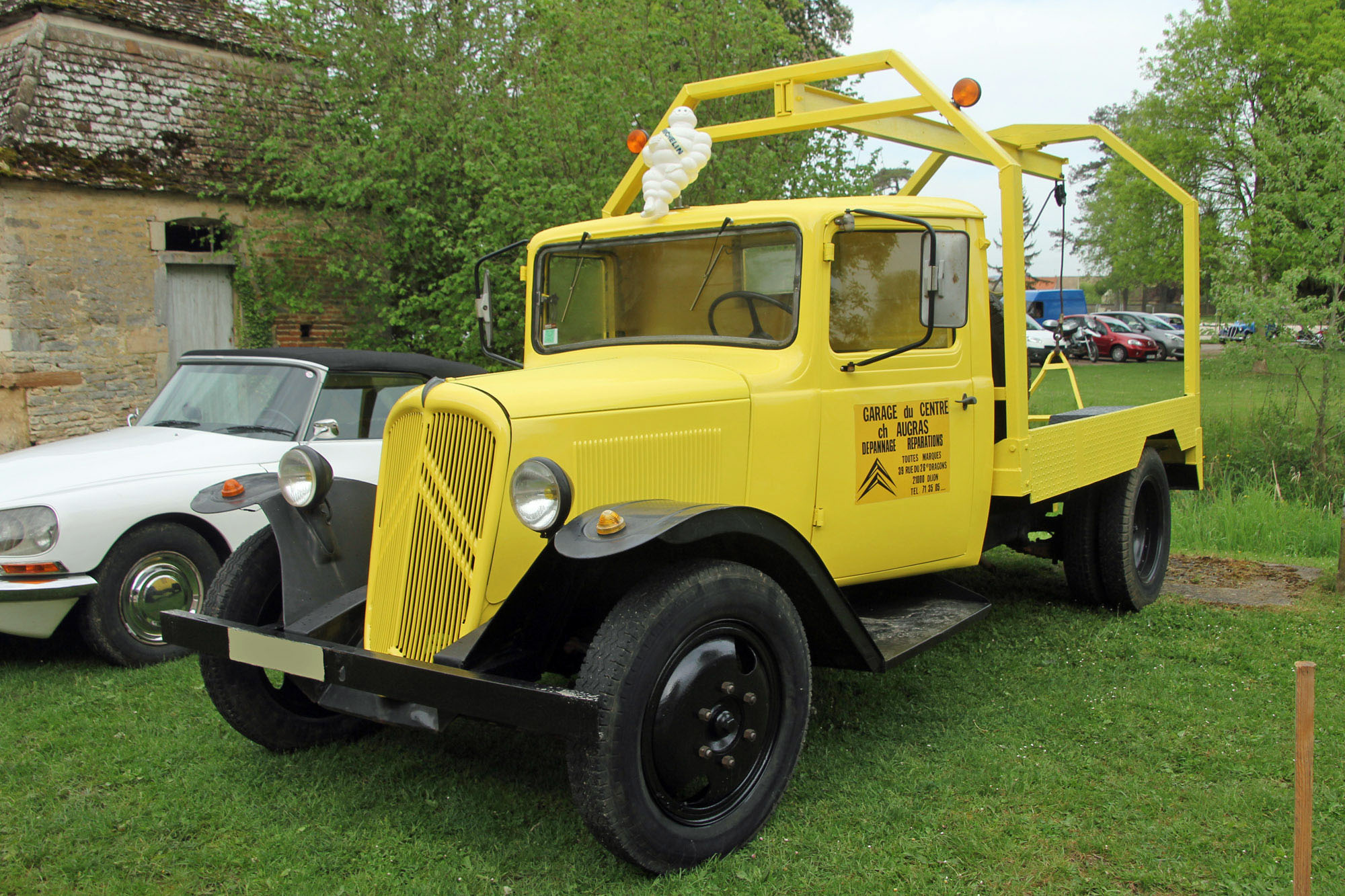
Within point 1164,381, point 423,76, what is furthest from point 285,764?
point 1164,381

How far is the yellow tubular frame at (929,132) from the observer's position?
4531 millimetres

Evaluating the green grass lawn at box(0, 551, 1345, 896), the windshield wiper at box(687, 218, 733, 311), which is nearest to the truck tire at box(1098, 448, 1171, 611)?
the green grass lawn at box(0, 551, 1345, 896)

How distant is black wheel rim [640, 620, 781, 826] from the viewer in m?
3.04

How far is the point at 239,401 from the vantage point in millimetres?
6066

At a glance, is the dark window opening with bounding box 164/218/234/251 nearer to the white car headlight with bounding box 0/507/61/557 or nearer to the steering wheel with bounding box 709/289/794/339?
the white car headlight with bounding box 0/507/61/557

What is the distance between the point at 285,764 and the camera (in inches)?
152

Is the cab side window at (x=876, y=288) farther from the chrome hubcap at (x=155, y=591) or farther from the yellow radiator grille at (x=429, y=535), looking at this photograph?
the chrome hubcap at (x=155, y=591)

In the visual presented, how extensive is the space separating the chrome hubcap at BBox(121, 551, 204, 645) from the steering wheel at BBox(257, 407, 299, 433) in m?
0.96

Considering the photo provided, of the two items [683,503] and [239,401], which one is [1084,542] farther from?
[239,401]

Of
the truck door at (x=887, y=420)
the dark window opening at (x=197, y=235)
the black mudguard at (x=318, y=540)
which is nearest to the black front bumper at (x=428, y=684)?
the black mudguard at (x=318, y=540)

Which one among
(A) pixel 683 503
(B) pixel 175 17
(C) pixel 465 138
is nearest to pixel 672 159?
(A) pixel 683 503

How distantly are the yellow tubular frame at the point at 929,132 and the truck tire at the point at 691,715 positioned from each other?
6.26ft

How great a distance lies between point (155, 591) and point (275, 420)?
1.21 metres

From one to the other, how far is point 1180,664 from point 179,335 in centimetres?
1240
